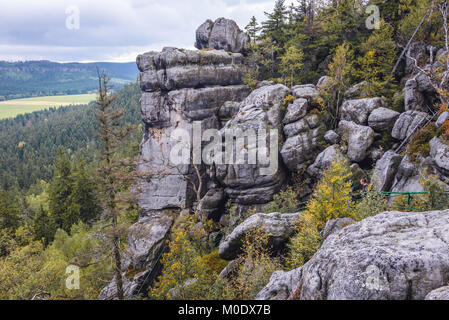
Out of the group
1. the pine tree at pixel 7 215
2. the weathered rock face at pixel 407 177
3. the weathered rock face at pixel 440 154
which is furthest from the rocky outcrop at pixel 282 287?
the pine tree at pixel 7 215

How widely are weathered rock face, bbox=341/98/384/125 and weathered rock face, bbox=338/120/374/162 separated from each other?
3.01 ft

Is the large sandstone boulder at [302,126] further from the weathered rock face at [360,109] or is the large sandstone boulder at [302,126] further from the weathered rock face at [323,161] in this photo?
the weathered rock face at [323,161]

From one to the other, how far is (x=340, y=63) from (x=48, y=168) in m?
122

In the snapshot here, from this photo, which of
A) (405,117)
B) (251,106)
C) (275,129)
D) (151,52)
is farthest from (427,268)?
(151,52)

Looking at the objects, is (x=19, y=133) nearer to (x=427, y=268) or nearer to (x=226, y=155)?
(x=226, y=155)

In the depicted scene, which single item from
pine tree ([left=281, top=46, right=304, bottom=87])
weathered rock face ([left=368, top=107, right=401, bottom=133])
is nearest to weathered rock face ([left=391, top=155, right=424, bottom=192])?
weathered rock face ([left=368, top=107, right=401, bottom=133])

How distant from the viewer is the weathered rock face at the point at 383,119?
2430 centimetres

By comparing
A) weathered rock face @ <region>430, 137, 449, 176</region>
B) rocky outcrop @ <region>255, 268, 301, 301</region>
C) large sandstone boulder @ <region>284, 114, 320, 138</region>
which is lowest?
rocky outcrop @ <region>255, 268, 301, 301</region>

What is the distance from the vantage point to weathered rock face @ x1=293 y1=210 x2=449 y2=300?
21.3 ft

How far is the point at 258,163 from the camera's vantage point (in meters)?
28.1

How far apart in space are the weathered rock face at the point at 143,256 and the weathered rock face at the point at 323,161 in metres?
18.7

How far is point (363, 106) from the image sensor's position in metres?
26.1

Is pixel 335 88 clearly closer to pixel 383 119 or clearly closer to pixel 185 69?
pixel 383 119

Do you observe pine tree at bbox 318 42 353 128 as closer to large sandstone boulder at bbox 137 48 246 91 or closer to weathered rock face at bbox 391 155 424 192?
weathered rock face at bbox 391 155 424 192
